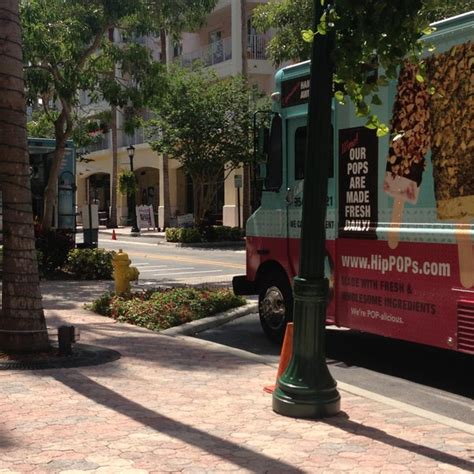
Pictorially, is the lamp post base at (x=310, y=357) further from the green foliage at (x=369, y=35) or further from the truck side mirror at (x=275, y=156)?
the truck side mirror at (x=275, y=156)

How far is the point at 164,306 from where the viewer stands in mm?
10422

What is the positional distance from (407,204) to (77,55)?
10.6 meters

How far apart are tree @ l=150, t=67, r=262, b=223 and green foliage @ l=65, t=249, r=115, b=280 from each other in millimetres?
12118

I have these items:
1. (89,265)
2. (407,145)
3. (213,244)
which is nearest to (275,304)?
(407,145)

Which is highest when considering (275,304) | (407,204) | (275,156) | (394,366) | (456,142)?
(275,156)

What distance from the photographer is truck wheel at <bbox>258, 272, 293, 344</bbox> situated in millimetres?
8523

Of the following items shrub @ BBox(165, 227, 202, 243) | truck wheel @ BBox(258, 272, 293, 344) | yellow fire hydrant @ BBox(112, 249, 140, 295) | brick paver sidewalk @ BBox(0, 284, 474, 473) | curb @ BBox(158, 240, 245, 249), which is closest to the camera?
brick paver sidewalk @ BBox(0, 284, 474, 473)

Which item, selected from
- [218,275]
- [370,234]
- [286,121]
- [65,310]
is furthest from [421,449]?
[218,275]

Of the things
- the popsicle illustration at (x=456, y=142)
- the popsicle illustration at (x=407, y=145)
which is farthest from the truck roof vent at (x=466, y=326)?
the popsicle illustration at (x=407, y=145)

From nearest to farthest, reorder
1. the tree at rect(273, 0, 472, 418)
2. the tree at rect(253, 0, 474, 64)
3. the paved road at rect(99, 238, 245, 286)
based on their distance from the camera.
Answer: the tree at rect(273, 0, 472, 418)
the paved road at rect(99, 238, 245, 286)
the tree at rect(253, 0, 474, 64)

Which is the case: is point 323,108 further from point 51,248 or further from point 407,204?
point 51,248

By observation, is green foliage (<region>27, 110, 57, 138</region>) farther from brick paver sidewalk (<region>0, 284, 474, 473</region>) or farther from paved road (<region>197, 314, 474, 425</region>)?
brick paver sidewalk (<region>0, 284, 474, 473</region>)

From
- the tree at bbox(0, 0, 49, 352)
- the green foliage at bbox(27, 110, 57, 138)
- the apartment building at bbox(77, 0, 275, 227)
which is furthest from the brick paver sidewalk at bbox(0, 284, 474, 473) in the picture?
the apartment building at bbox(77, 0, 275, 227)

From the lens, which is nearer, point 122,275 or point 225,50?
point 122,275
